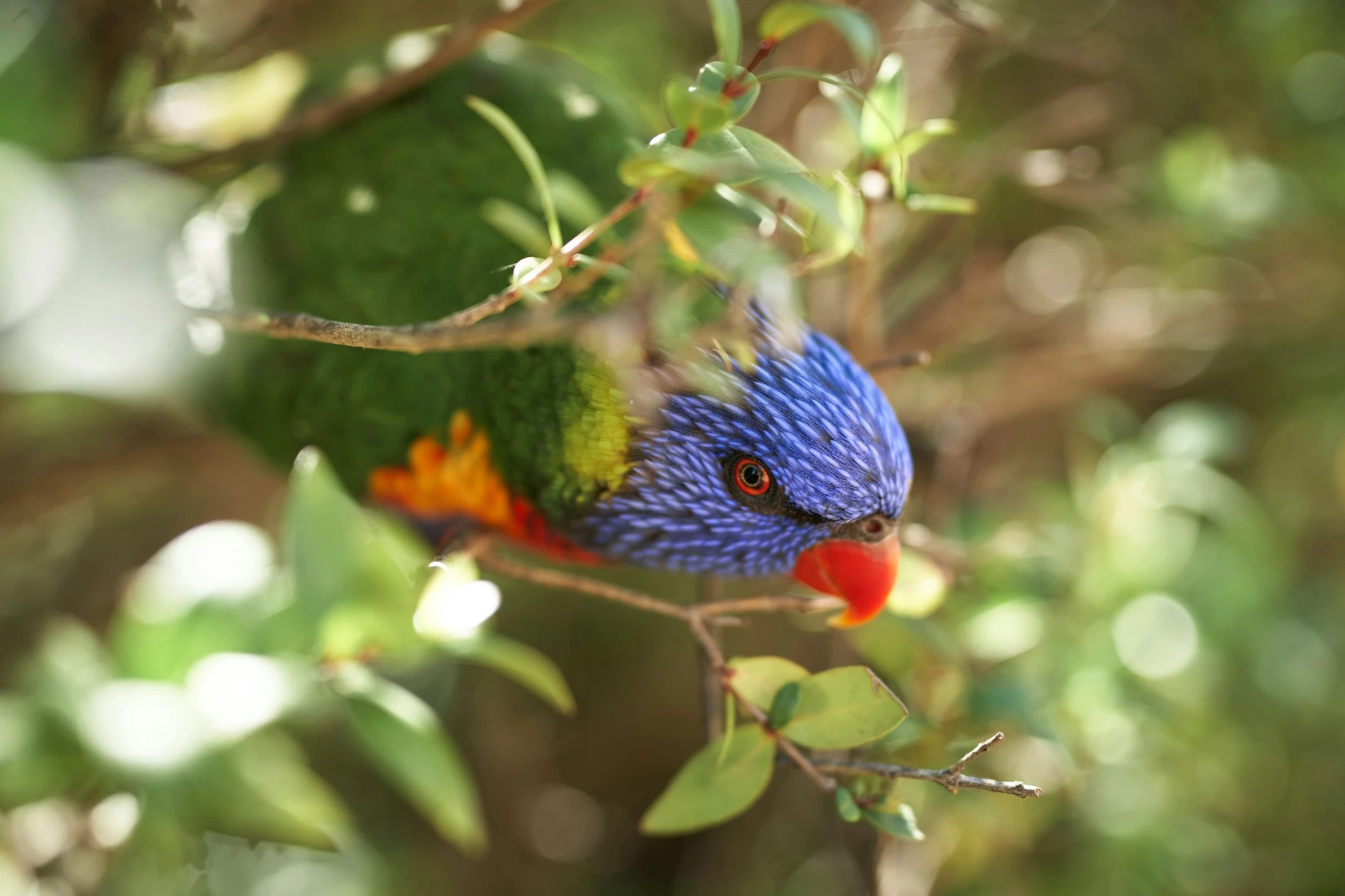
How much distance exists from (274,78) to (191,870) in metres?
1.54

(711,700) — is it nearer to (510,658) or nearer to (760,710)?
(760,710)

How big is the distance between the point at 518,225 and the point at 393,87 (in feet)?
2.36

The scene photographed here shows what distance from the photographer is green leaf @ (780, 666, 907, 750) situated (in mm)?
1078

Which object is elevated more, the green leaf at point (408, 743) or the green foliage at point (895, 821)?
the green foliage at point (895, 821)

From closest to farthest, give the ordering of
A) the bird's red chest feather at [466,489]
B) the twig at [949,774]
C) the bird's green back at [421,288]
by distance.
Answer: the twig at [949,774] → the bird's green back at [421,288] → the bird's red chest feather at [466,489]

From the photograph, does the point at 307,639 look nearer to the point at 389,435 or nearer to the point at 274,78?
the point at 389,435

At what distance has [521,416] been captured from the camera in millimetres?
1424

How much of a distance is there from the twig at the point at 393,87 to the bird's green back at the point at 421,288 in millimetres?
25

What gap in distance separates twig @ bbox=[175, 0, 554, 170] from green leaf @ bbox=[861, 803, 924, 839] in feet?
4.27

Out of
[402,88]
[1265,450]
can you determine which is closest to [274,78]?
[402,88]

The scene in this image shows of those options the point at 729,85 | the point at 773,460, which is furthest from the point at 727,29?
the point at 773,460

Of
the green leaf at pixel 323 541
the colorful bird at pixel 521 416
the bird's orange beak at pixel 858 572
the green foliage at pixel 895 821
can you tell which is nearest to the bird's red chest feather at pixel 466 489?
the colorful bird at pixel 521 416

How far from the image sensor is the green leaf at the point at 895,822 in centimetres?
106

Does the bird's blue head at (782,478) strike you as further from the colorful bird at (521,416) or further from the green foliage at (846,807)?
the green foliage at (846,807)
